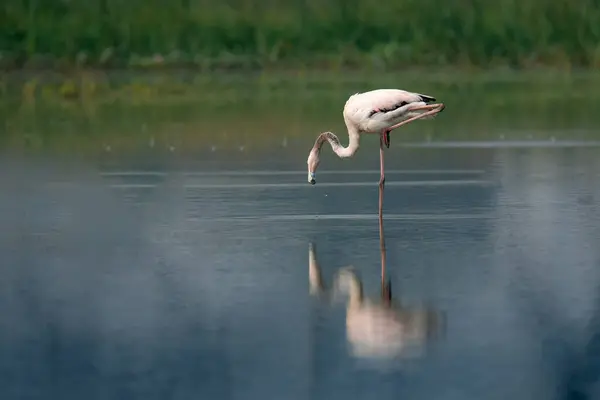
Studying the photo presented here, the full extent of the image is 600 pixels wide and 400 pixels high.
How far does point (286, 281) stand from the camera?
38.2 ft

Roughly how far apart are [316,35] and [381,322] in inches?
2233

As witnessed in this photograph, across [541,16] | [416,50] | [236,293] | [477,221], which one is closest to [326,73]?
[416,50]

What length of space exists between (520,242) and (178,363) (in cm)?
493

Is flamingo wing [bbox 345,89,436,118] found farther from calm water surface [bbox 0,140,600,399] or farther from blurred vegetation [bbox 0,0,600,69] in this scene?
blurred vegetation [bbox 0,0,600,69]

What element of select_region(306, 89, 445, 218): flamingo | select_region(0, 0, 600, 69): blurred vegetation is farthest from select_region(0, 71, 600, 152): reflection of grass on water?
select_region(306, 89, 445, 218): flamingo

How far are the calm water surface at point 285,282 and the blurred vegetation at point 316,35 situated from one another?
40.8 meters

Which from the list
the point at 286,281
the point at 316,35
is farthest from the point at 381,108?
the point at 316,35

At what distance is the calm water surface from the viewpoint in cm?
875

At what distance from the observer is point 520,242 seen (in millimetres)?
13312

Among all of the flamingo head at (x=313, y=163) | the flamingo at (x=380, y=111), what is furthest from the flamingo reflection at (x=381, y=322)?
the flamingo at (x=380, y=111)

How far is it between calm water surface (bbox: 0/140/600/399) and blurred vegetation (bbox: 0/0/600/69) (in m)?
40.8

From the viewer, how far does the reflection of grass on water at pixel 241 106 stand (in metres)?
27.8

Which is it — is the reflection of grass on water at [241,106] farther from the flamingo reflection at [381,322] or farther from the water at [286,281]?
the flamingo reflection at [381,322]

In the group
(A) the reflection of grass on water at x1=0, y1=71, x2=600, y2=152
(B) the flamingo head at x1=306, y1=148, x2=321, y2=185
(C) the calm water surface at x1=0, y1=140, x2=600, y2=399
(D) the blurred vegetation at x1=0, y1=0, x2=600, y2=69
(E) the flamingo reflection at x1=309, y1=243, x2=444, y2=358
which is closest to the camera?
(C) the calm water surface at x1=0, y1=140, x2=600, y2=399
